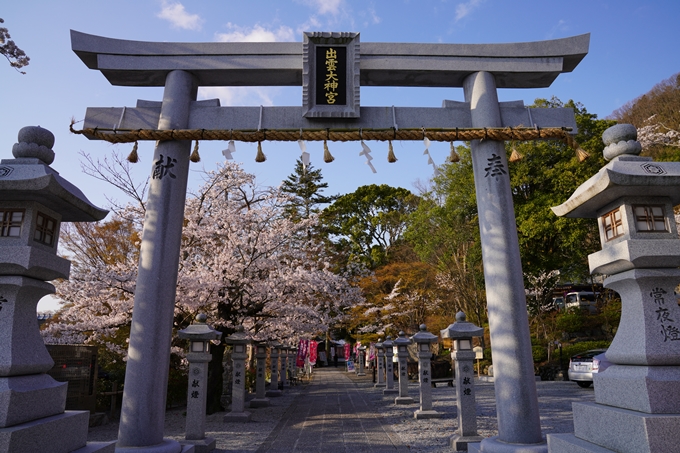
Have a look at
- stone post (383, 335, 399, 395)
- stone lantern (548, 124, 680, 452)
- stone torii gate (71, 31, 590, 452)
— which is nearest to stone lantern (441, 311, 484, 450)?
stone torii gate (71, 31, 590, 452)

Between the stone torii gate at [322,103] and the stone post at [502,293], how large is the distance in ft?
0.07

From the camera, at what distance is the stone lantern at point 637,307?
3197 mm

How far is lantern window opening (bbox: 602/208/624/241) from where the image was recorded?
3.98 metres

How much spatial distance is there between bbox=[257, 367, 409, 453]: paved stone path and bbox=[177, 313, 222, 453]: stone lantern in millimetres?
1173

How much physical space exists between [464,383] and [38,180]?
7439 millimetres

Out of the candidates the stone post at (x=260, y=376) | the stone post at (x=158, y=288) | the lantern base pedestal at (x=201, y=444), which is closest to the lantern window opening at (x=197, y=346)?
the lantern base pedestal at (x=201, y=444)

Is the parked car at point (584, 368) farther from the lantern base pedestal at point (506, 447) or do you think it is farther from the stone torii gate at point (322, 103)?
the stone torii gate at point (322, 103)

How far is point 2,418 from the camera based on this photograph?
321 centimetres

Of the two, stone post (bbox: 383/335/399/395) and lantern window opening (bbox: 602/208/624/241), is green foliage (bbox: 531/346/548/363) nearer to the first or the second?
stone post (bbox: 383/335/399/395)

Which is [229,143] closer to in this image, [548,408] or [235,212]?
[235,212]

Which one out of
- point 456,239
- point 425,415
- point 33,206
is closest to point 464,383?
point 425,415

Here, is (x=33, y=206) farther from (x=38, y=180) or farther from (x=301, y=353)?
(x=301, y=353)

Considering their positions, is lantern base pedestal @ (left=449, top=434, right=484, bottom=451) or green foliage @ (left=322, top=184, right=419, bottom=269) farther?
green foliage @ (left=322, top=184, right=419, bottom=269)

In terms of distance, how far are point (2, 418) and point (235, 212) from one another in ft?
33.1
